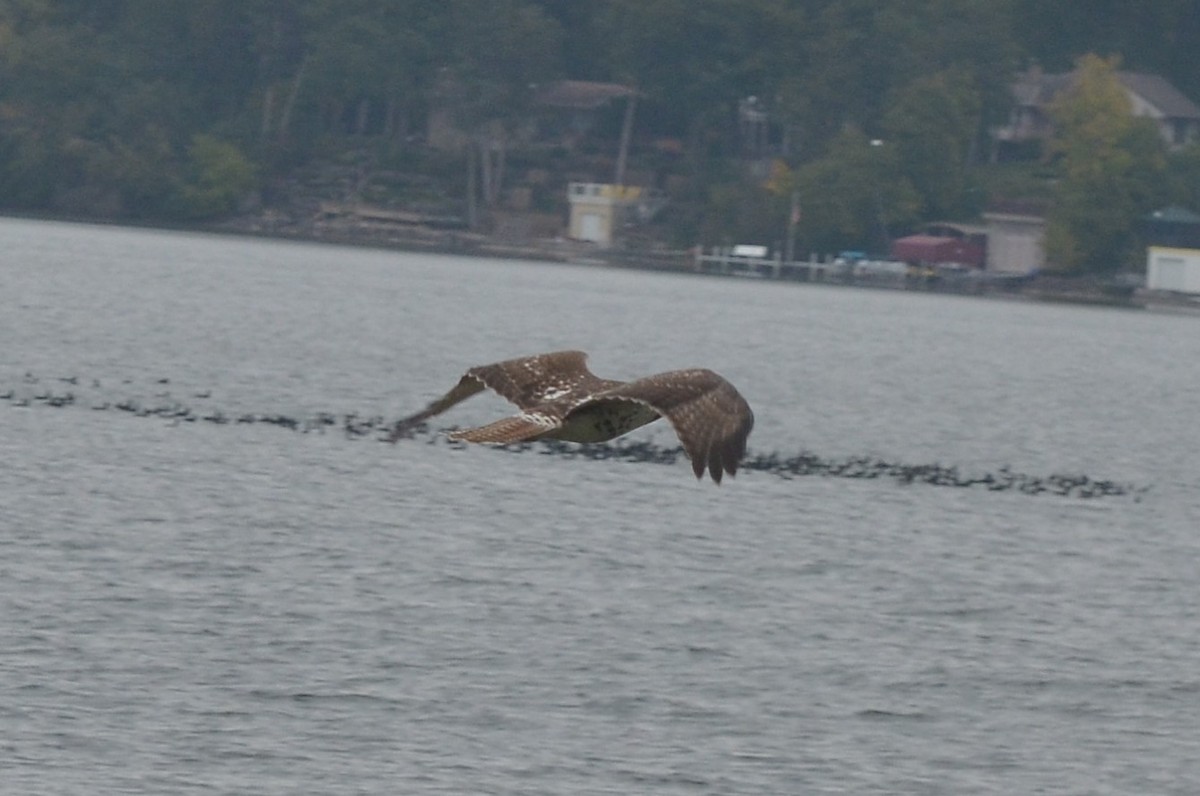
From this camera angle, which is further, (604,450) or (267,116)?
(267,116)

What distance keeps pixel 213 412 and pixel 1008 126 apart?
294 feet

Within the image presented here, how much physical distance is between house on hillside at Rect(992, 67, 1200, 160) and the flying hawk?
12102 centimetres

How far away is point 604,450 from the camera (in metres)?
48.4

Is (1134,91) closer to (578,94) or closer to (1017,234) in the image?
(1017,234)

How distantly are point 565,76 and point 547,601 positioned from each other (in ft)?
356

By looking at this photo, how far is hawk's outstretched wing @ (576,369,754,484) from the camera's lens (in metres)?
12.4

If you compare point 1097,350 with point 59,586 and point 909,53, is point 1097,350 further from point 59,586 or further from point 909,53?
point 59,586

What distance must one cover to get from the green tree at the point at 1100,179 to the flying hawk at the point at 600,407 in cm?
10934

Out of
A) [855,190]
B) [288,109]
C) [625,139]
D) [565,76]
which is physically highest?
[565,76]

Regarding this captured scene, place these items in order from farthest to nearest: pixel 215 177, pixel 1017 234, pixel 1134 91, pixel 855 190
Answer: pixel 1134 91
pixel 215 177
pixel 1017 234
pixel 855 190

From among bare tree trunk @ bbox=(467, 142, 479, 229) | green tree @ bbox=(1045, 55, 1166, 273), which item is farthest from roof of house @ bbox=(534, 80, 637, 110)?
green tree @ bbox=(1045, 55, 1166, 273)

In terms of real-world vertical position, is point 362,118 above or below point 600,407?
above

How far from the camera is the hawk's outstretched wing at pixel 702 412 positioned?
12.4 metres

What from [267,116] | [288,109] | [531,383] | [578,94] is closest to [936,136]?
[578,94]
